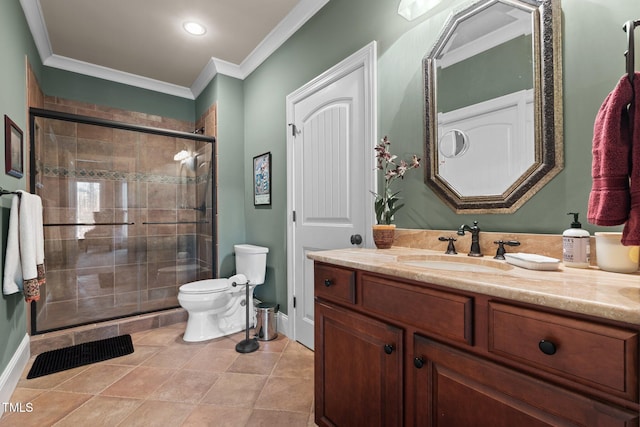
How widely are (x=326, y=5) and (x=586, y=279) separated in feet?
7.57

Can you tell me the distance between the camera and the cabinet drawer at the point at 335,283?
1237mm

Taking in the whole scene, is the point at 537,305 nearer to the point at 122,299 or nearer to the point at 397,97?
the point at 397,97

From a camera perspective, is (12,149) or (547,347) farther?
(12,149)

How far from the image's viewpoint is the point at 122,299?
2.99m

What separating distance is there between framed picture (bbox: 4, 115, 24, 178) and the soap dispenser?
287 cm

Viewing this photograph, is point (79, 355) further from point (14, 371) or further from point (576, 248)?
point (576, 248)

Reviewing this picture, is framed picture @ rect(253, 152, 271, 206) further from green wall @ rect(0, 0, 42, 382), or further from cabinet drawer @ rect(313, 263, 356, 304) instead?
green wall @ rect(0, 0, 42, 382)

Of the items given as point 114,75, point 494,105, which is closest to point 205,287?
point 494,105

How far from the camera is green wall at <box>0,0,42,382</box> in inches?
69.8

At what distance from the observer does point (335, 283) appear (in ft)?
4.33

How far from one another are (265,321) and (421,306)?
6.04ft

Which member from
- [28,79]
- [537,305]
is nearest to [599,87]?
[537,305]

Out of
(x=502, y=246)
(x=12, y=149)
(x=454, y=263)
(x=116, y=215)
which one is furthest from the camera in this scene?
(x=116, y=215)

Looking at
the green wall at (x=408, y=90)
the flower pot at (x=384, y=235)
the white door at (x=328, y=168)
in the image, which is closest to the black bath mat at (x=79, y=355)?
the green wall at (x=408, y=90)
